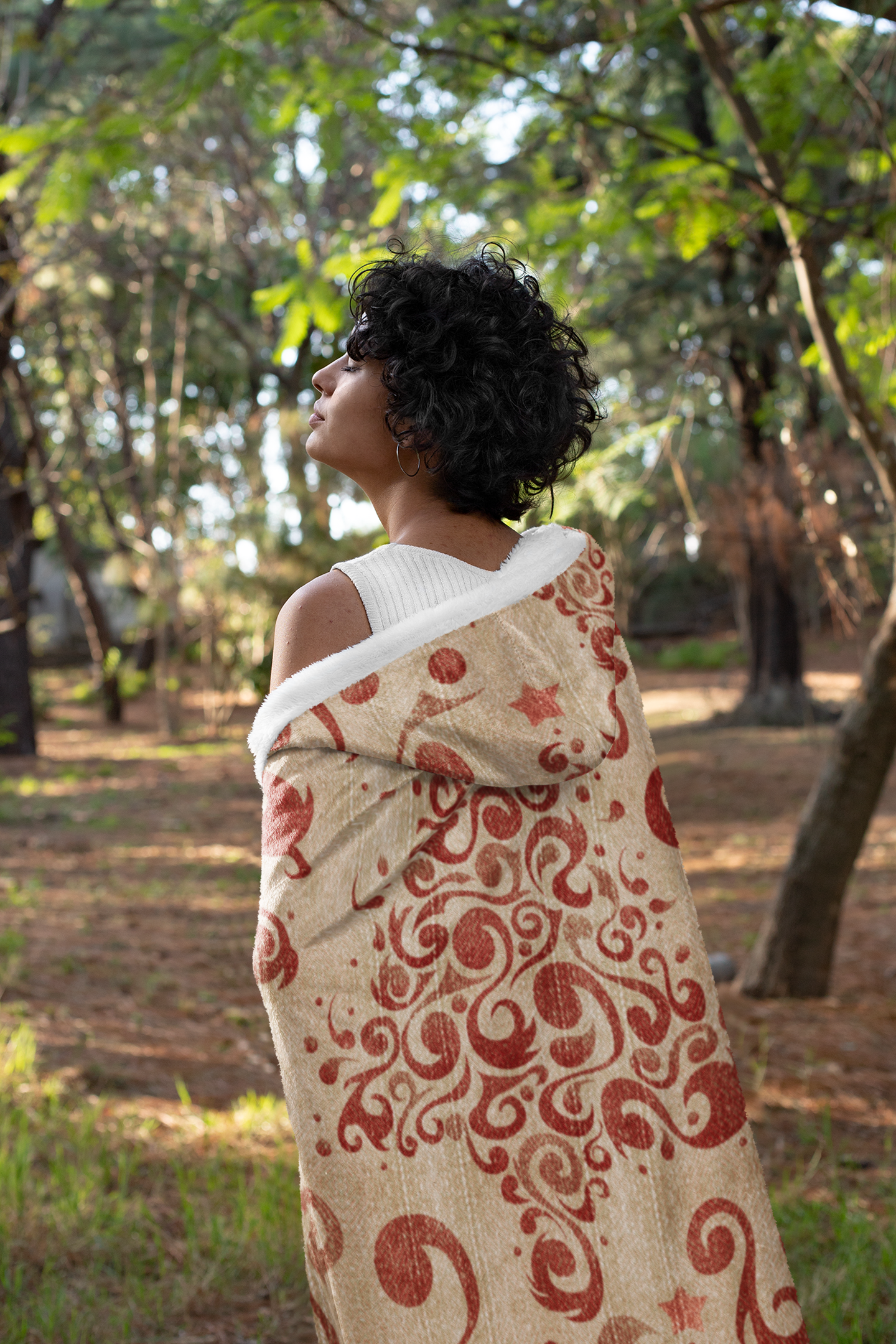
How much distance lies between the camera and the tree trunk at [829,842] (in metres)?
4.46

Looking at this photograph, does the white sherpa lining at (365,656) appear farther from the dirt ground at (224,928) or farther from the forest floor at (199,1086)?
the dirt ground at (224,928)

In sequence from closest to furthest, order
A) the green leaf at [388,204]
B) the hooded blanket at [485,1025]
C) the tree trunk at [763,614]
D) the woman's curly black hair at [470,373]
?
the hooded blanket at [485,1025] < the woman's curly black hair at [470,373] < the green leaf at [388,204] < the tree trunk at [763,614]

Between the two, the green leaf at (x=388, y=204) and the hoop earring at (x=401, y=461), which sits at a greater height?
the green leaf at (x=388, y=204)

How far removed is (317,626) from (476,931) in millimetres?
473

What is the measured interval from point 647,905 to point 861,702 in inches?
126

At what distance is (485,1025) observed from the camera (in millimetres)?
1516

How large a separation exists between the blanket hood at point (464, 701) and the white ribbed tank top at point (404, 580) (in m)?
0.04

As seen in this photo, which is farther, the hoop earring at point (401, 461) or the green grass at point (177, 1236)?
the green grass at point (177, 1236)

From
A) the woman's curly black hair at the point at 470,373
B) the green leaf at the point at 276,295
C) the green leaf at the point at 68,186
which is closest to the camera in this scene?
the woman's curly black hair at the point at 470,373

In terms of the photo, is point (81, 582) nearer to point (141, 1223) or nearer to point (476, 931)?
point (141, 1223)

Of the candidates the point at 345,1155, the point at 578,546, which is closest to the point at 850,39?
the point at 578,546

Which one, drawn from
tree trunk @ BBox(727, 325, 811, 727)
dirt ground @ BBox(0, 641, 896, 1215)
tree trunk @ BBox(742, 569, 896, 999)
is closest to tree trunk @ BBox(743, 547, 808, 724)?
tree trunk @ BBox(727, 325, 811, 727)

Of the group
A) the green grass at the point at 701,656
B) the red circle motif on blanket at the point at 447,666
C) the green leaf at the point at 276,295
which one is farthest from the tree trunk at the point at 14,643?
the green grass at the point at 701,656

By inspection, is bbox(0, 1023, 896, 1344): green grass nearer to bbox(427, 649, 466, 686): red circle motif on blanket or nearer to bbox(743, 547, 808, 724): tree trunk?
bbox(427, 649, 466, 686): red circle motif on blanket
